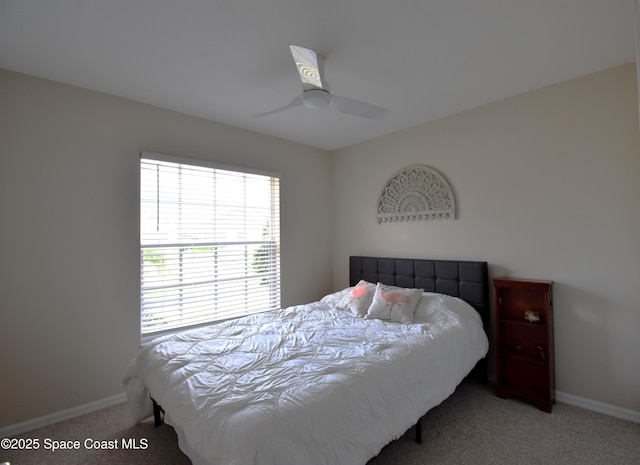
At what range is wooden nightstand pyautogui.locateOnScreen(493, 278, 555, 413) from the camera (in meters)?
2.44

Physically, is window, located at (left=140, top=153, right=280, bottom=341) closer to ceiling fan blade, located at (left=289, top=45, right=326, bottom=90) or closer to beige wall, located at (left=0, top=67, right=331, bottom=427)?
beige wall, located at (left=0, top=67, right=331, bottom=427)

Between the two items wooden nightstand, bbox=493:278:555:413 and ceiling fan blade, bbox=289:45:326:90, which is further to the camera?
wooden nightstand, bbox=493:278:555:413

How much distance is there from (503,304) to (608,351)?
751 millimetres

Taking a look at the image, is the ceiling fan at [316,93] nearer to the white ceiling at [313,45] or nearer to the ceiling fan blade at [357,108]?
the ceiling fan blade at [357,108]

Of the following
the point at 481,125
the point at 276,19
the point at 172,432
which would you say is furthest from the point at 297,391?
the point at 481,125

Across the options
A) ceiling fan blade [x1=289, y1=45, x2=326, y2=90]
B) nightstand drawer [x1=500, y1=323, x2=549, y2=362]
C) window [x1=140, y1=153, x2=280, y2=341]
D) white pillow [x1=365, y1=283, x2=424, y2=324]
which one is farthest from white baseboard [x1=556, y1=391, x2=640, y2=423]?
ceiling fan blade [x1=289, y1=45, x2=326, y2=90]

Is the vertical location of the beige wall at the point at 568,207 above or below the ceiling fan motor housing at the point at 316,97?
below

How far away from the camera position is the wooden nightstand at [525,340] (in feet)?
8.02

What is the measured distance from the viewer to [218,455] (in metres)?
1.23

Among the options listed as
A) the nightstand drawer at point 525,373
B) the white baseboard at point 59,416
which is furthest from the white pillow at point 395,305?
the white baseboard at point 59,416

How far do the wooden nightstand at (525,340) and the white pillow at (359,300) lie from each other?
1122 mm

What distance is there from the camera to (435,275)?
3172 mm

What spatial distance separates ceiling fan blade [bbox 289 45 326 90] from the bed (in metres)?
1.80

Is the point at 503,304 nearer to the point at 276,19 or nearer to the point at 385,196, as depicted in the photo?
the point at 385,196
